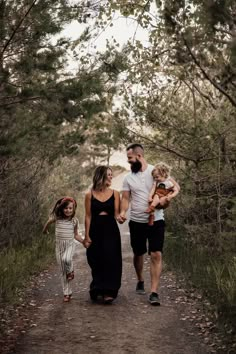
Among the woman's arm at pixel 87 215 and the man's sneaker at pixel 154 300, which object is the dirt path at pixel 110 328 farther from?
the woman's arm at pixel 87 215

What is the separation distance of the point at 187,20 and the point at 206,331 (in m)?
3.29

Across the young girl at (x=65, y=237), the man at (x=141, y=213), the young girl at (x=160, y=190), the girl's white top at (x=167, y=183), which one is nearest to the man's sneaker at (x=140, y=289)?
the man at (x=141, y=213)

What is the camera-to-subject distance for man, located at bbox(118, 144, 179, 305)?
6.75 m

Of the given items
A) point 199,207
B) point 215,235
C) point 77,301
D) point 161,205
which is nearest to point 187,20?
point 161,205

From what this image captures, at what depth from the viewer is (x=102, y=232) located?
22.6ft

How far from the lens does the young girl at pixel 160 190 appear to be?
22.1 ft

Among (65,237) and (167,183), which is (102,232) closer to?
(65,237)

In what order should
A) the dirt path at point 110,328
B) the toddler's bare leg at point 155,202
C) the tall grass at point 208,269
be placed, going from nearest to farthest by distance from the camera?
the dirt path at point 110,328, the tall grass at point 208,269, the toddler's bare leg at point 155,202

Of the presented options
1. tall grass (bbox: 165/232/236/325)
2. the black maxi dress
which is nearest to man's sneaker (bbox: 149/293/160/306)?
the black maxi dress

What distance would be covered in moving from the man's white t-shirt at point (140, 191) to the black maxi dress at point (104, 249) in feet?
0.99

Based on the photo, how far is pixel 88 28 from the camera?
335 inches

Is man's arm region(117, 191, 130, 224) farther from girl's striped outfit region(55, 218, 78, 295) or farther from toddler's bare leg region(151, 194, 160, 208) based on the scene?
girl's striped outfit region(55, 218, 78, 295)

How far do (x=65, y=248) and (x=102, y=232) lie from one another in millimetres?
579

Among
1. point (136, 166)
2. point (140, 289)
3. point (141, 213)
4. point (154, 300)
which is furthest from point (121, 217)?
point (140, 289)
